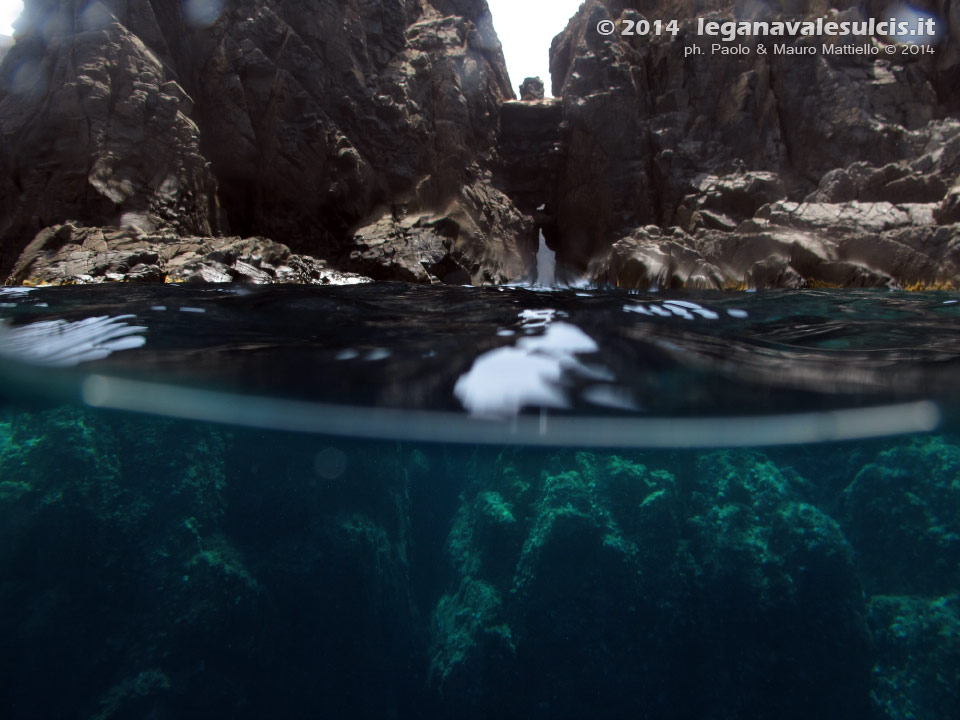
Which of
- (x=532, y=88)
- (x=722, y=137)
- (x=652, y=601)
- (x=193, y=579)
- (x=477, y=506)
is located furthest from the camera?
(x=532, y=88)

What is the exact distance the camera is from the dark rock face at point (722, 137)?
13961mm

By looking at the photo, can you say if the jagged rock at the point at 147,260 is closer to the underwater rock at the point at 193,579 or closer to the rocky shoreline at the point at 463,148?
the rocky shoreline at the point at 463,148

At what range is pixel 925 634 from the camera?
8.39 meters

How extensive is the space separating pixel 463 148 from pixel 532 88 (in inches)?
347

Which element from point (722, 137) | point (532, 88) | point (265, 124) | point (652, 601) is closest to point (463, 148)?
point (265, 124)

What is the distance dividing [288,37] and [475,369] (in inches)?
663

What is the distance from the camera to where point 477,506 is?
10.6 meters

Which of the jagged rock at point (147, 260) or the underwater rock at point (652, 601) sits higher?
the jagged rock at point (147, 260)

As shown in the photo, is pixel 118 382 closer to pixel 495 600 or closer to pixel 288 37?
pixel 495 600

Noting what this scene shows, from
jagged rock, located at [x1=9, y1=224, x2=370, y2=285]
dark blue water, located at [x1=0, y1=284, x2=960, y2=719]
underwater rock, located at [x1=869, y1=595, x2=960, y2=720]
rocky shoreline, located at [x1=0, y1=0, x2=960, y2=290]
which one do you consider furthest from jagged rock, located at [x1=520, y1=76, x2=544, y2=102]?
underwater rock, located at [x1=869, y1=595, x2=960, y2=720]

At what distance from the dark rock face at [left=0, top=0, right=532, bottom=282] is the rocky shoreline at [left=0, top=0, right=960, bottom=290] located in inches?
2.5

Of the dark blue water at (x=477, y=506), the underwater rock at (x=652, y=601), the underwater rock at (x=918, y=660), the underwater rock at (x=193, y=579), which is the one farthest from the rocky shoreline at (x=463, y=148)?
the underwater rock at (x=918, y=660)

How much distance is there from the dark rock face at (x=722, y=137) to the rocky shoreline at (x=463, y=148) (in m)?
0.08

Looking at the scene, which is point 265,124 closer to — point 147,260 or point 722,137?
point 147,260
